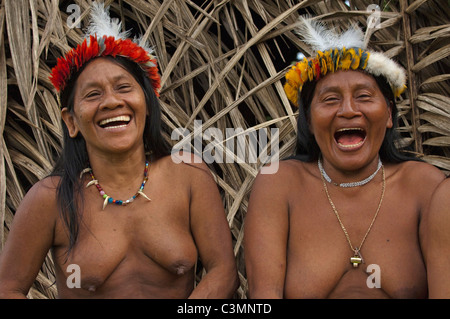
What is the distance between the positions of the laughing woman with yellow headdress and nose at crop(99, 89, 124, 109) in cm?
57

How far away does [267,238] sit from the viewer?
7.35 ft

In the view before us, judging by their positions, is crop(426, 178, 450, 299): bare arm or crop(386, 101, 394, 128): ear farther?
crop(386, 101, 394, 128): ear

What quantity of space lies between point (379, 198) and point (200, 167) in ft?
2.19

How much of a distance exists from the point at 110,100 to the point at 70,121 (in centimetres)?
23

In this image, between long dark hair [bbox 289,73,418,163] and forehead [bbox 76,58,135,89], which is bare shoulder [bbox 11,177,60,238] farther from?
long dark hair [bbox 289,73,418,163]

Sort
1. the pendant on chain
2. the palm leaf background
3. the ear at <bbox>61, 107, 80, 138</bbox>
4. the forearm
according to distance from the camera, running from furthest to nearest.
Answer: the palm leaf background, the ear at <bbox>61, 107, 80, 138</bbox>, the forearm, the pendant on chain

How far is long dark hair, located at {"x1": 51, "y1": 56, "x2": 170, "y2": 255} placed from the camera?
91.7 inches

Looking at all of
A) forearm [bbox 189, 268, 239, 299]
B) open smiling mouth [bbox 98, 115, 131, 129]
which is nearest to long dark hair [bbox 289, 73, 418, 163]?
forearm [bbox 189, 268, 239, 299]

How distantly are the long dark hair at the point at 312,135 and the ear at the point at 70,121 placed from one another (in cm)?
82

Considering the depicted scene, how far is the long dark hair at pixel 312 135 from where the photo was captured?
2314mm

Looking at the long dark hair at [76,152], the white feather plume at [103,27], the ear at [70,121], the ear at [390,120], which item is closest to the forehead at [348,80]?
the ear at [390,120]

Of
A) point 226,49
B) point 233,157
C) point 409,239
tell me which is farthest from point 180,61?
point 409,239
